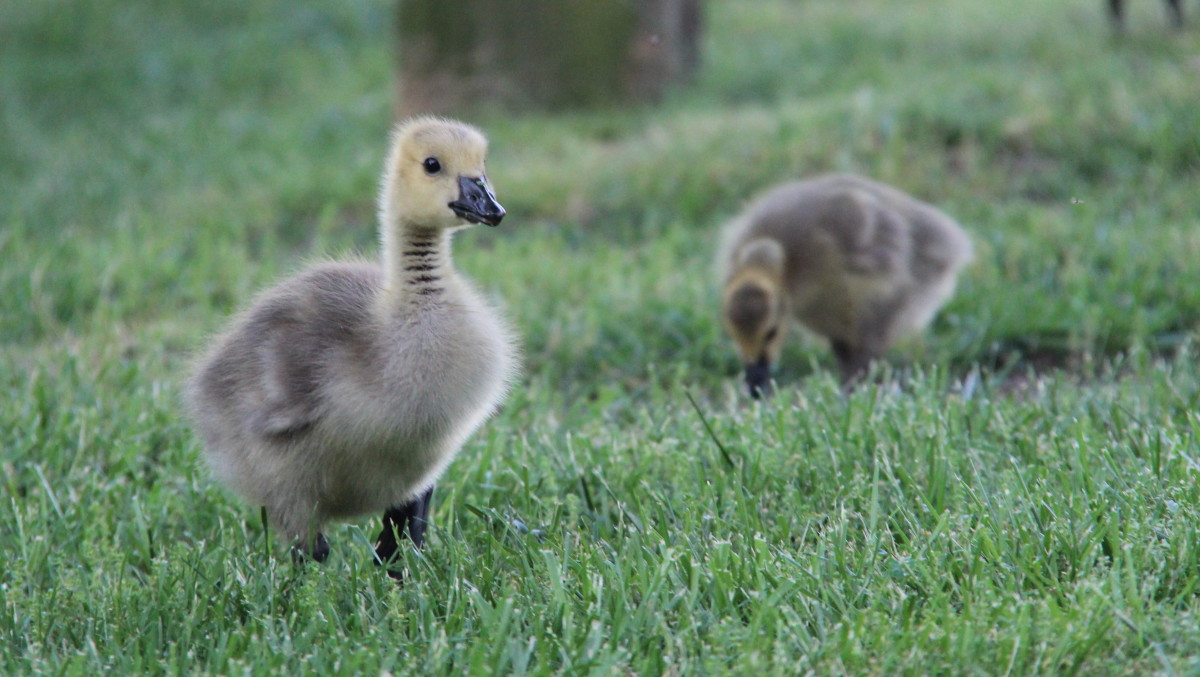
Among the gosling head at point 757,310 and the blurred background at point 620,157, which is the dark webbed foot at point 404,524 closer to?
the gosling head at point 757,310

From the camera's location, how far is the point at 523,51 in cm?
1043

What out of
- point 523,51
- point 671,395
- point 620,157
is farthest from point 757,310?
point 523,51

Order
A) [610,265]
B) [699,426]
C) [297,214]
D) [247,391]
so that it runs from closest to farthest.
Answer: [247,391] → [699,426] → [610,265] → [297,214]

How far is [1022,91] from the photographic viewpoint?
348 inches

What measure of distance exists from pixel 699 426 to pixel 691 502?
0.86 meters

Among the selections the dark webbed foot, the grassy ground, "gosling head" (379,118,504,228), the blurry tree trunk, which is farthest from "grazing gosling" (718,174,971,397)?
the blurry tree trunk

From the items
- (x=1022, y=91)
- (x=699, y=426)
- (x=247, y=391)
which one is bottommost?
(x=699, y=426)

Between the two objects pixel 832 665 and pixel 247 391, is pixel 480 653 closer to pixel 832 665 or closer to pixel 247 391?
pixel 832 665

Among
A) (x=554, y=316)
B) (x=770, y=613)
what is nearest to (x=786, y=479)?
(x=770, y=613)

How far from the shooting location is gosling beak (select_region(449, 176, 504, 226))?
129 inches

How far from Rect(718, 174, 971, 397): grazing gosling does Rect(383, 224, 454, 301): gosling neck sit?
2.43m

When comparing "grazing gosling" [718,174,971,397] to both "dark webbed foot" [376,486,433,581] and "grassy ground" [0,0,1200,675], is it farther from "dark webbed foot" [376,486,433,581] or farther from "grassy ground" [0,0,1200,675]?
"dark webbed foot" [376,486,433,581]

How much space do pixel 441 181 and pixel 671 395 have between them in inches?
89.6

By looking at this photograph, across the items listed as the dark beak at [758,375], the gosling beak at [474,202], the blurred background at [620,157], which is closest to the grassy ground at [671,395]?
the blurred background at [620,157]
